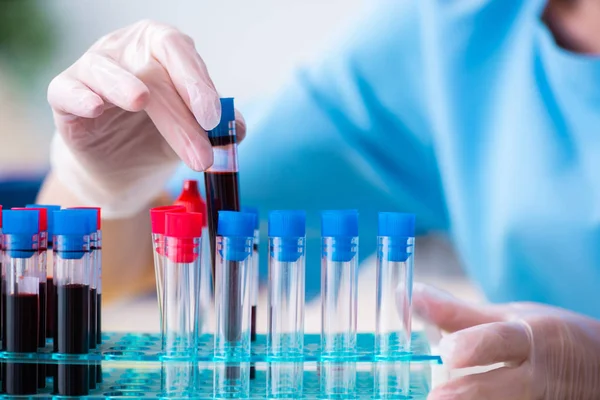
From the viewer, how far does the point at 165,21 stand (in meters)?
2.57

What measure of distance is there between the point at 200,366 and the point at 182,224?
218 mm

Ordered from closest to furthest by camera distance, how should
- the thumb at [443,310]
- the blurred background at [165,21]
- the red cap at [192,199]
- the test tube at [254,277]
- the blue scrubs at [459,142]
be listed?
the test tube at [254,277]
the red cap at [192,199]
the thumb at [443,310]
the blue scrubs at [459,142]
the blurred background at [165,21]

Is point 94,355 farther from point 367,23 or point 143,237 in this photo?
point 367,23

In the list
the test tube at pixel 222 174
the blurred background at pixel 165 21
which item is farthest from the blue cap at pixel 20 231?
the blurred background at pixel 165 21

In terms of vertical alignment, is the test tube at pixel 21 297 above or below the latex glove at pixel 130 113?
below

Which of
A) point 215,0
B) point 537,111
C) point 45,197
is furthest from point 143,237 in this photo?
point 537,111

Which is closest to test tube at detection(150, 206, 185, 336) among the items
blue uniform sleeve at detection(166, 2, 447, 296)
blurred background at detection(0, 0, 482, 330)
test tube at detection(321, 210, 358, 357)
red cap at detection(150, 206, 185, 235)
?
red cap at detection(150, 206, 185, 235)

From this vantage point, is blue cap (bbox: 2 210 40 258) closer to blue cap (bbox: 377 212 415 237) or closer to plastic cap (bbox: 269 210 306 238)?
plastic cap (bbox: 269 210 306 238)

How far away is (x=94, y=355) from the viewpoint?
97 cm

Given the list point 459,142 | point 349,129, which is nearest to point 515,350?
point 459,142

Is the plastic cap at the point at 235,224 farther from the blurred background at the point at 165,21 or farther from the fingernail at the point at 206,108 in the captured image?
the blurred background at the point at 165,21

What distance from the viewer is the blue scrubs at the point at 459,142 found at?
6.07 ft

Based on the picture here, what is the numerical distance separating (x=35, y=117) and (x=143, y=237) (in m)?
0.97

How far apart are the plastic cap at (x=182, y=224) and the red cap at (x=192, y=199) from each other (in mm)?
218
